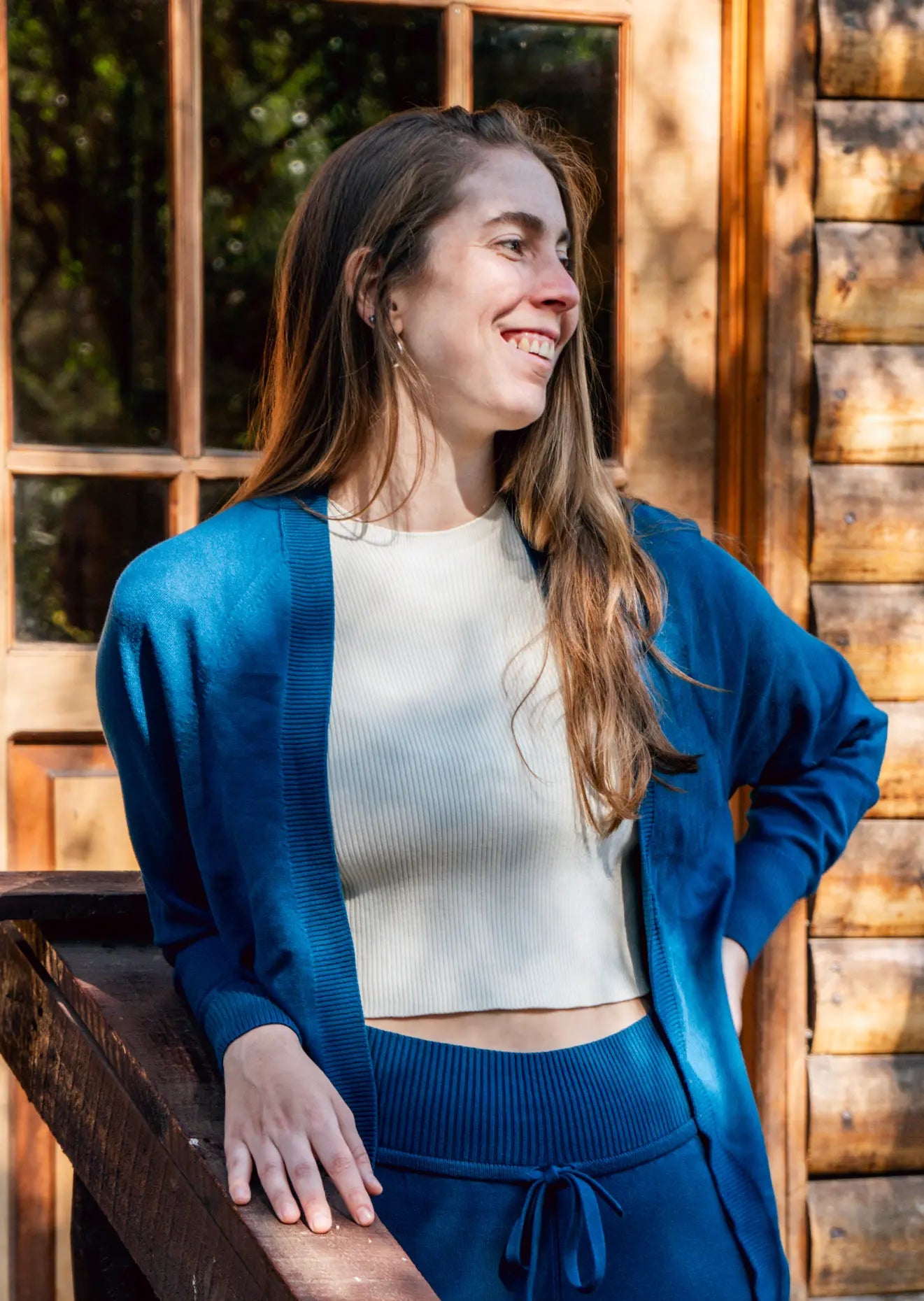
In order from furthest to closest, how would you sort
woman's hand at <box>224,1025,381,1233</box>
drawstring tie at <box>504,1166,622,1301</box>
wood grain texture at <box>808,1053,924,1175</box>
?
1. wood grain texture at <box>808,1053,924,1175</box>
2. drawstring tie at <box>504,1166,622,1301</box>
3. woman's hand at <box>224,1025,381,1233</box>

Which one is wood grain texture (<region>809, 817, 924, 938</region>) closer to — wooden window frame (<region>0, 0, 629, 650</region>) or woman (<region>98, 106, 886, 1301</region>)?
woman (<region>98, 106, 886, 1301</region>)

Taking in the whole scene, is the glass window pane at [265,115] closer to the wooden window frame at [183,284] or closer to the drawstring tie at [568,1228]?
the wooden window frame at [183,284]

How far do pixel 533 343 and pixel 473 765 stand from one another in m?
0.47

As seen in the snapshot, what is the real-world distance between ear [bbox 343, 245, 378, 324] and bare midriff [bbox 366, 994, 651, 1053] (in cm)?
78

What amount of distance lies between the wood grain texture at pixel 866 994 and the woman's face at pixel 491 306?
1.22 metres

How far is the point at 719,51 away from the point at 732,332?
47 cm

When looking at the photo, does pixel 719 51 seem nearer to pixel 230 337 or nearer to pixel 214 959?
pixel 230 337

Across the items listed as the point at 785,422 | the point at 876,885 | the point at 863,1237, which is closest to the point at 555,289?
the point at 785,422

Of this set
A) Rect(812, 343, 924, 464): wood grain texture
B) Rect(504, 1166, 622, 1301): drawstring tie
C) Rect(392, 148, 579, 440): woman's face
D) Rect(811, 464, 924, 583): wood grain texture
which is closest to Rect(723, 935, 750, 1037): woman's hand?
Rect(504, 1166, 622, 1301): drawstring tie

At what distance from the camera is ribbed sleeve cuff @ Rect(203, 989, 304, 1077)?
1297mm

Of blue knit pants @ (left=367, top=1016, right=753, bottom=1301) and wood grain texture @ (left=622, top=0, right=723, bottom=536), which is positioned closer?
blue knit pants @ (left=367, top=1016, right=753, bottom=1301)

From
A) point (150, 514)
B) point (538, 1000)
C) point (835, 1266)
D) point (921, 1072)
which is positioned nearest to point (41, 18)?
point (150, 514)

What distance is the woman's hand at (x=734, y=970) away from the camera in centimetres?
162

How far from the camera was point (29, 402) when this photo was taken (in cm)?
230
